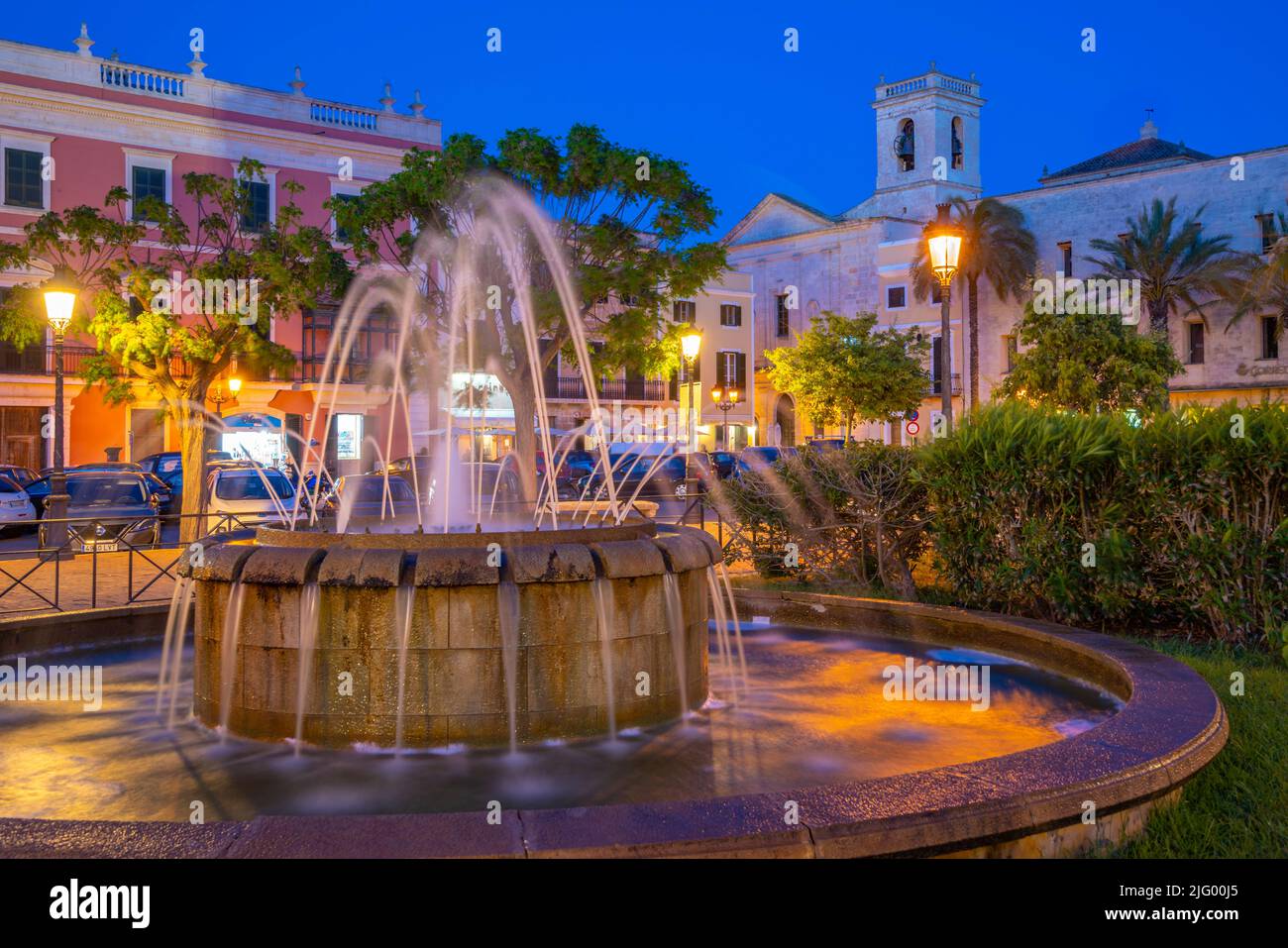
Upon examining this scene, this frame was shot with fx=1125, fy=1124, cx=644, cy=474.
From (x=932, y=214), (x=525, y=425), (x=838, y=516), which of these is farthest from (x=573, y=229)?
(x=932, y=214)

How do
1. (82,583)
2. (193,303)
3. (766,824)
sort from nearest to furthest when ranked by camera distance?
(766,824) → (82,583) → (193,303)

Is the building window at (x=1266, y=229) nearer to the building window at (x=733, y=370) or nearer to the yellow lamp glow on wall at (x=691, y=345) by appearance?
the building window at (x=733, y=370)

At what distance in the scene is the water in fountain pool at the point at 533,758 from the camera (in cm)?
553

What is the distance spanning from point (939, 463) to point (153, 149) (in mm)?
32857

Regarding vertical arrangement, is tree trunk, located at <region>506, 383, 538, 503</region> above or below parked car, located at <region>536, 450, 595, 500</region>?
above

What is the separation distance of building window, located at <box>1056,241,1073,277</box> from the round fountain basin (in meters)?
47.7

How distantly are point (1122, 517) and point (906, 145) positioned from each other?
61.5 metres

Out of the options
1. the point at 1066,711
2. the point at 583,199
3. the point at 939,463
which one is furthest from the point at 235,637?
the point at 583,199

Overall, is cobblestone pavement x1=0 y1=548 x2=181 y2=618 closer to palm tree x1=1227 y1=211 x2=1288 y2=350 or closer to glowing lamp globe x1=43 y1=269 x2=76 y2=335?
glowing lamp globe x1=43 y1=269 x2=76 y2=335

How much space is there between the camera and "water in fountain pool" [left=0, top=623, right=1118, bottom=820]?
218 inches

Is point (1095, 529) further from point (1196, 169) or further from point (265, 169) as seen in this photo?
point (1196, 169)

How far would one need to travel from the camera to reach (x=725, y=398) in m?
44.2

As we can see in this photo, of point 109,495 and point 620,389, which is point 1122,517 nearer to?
point 109,495

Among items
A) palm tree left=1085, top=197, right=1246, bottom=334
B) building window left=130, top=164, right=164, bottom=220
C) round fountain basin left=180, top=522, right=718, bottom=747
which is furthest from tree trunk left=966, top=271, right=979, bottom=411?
round fountain basin left=180, top=522, right=718, bottom=747
